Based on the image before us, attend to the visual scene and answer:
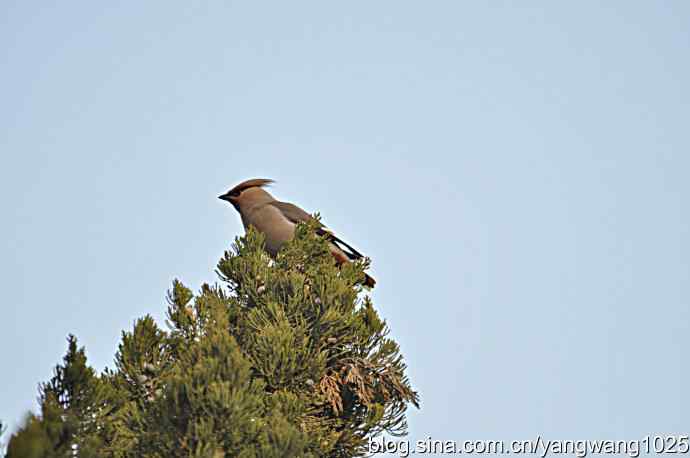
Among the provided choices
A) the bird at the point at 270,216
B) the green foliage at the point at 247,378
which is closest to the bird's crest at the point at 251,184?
the bird at the point at 270,216

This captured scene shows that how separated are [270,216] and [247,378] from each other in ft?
10.0

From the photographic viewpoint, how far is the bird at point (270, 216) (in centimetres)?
632

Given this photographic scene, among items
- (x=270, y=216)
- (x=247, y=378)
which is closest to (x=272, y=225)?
(x=270, y=216)

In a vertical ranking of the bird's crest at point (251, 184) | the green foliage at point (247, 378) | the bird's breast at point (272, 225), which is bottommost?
the green foliage at point (247, 378)

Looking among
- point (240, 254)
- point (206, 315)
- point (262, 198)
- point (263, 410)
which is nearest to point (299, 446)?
point (263, 410)

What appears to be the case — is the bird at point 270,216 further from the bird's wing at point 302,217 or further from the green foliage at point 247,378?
the green foliage at point 247,378

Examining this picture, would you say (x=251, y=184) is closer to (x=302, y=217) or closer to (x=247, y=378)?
(x=302, y=217)

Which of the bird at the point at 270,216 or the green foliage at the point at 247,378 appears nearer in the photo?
the green foliage at the point at 247,378

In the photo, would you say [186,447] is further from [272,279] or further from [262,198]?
[262,198]

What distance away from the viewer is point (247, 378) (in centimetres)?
361

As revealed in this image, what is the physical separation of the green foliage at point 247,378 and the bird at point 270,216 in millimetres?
1225

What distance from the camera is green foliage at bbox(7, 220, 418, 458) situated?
3502 mm

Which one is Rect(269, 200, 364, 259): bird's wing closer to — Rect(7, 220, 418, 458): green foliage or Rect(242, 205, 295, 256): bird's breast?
Rect(242, 205, 295, 256): bird's breast

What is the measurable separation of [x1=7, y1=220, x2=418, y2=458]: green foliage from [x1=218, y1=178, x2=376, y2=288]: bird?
48.2 inches
